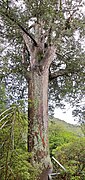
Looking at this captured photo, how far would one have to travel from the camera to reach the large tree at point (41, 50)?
237 inches

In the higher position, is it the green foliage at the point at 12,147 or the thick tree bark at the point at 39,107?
the thick tree bark at the point at 39,107

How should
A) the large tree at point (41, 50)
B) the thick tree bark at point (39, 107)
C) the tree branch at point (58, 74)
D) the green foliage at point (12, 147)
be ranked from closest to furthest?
the green foliage at point (12, 147)
the thick tree bark at point (39, 107)
the large tree at point (41, 50)
the tree branch at point (58, 74)

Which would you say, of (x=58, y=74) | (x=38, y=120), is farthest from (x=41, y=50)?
(x=38, y=120)

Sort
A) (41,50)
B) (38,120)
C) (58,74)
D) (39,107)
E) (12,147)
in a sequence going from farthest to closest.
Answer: (58,74) → (41,50) → (39,107) → (38,120) → (12,147)

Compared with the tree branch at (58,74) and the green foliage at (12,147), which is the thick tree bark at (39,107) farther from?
the green foliage at (12,147)

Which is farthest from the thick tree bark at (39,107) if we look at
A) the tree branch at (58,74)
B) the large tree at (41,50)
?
the tree branch at (58,74)

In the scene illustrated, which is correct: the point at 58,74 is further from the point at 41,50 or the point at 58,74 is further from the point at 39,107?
the point at 39,107

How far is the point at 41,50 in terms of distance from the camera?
23.4 ft

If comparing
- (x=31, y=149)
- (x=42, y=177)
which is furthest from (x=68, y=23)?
(x=42, y=177)

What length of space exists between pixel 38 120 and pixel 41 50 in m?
1.98

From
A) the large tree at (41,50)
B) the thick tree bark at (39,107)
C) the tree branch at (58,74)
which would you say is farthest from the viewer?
the tree branch at (58,74)

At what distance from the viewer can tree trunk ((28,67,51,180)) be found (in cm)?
589

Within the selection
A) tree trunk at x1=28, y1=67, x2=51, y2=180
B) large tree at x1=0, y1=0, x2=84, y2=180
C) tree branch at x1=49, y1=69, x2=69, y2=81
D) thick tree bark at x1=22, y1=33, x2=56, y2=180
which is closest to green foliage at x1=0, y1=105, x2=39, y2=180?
large tree at x1=0, y1=0, x2=84, y2=180

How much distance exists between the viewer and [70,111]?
9094 millimetres
